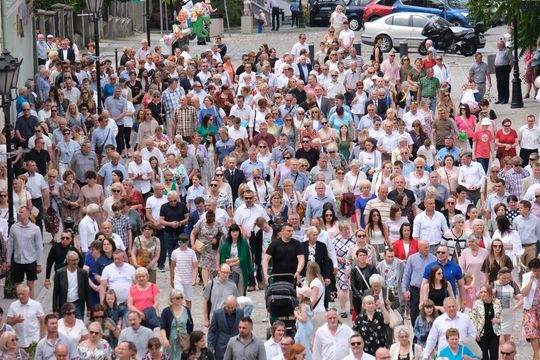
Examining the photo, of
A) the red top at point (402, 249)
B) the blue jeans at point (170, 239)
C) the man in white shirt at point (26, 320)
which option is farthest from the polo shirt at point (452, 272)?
the blue jeans at point (170, 239)

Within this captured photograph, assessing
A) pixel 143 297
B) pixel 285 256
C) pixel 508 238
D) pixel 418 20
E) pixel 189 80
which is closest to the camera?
pixel 143 297

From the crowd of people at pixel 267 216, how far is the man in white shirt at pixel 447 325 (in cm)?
2

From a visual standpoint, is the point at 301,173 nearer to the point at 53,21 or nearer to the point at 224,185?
the point at 224,185

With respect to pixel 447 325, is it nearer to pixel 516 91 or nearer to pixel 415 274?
pixel 415 274

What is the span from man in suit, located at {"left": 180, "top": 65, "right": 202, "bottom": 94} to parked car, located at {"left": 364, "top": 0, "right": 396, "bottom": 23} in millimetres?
19218

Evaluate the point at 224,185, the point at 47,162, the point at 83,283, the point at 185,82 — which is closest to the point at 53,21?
the point at 185,82

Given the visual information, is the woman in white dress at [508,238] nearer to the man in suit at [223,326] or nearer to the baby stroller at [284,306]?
the baby stroller at [284,306]

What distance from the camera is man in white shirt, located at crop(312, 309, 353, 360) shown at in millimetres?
19672

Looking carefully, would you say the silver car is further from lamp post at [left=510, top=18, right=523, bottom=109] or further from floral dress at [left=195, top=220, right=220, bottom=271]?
floral dress at [left=195, top=220, right=220, bottom=271]

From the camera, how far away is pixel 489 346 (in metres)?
20.9

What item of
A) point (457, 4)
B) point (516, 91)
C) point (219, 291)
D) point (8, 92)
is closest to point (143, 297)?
point (219, 291)

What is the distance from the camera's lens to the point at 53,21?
162 ft

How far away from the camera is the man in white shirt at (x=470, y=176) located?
27.1 m

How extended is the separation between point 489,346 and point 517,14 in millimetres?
18964
